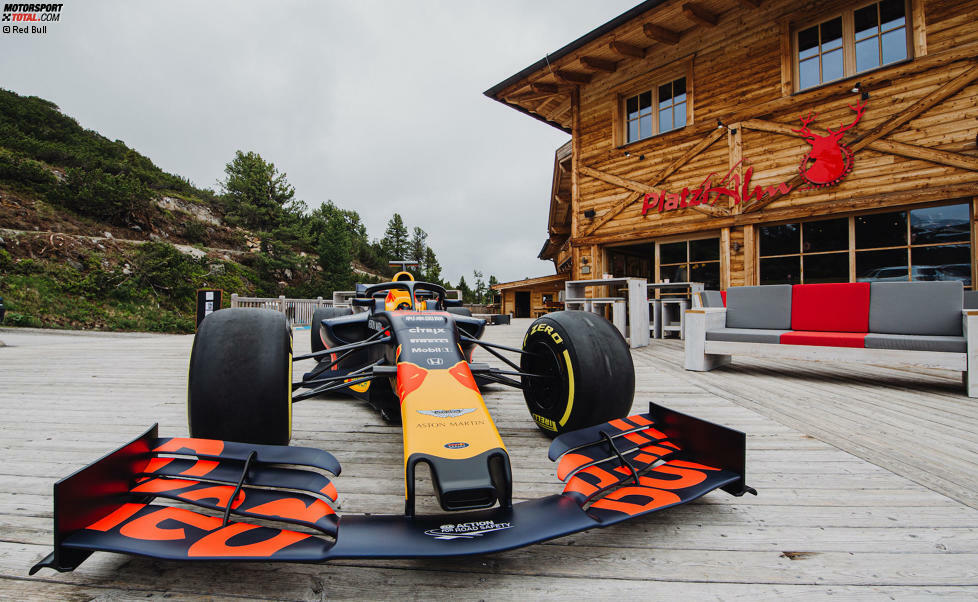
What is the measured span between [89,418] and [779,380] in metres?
5.30

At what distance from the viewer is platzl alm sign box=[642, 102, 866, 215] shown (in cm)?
631

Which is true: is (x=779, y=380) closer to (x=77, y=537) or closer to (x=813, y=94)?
(x=77, y=537)

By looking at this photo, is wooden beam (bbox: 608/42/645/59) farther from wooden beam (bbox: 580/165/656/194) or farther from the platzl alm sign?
the platzl alm sign

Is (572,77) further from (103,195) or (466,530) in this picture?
(103,195)

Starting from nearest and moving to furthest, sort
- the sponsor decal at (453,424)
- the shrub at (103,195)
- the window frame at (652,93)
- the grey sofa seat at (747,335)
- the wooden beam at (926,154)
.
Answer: the sponsor decal at (453,424) → the grey sofa seat at (747,335) → the wooden beam at (926,154) → the window frame at (652,93) → the shrub at (103,195)

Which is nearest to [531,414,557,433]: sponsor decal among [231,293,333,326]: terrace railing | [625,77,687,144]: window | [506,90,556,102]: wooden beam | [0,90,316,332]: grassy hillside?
[625,77,687,144]: window

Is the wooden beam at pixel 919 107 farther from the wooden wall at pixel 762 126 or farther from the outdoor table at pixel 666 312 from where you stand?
the outdoor table at pixel 666 312

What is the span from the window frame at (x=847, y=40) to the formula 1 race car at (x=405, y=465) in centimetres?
773

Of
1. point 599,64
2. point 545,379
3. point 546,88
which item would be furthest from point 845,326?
point 546,88

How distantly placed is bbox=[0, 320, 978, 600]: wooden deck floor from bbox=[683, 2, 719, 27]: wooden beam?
23.7 ft

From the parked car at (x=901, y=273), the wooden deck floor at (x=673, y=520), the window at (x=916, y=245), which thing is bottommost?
the wooden deck floor at (x=673, y=520)

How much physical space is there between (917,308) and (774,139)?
468 centimetres

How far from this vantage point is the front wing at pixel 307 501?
921 mm

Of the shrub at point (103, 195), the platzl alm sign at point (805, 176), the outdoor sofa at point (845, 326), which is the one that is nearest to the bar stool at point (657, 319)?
the platzl alm sign at point (805, 176)
